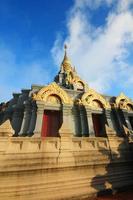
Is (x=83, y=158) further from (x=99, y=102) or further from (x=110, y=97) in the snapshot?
(x=110, y=97)

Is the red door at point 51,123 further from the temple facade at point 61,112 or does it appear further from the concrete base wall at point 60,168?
the concrete base wall at point 60,168

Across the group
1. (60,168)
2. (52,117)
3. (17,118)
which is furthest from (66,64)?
(60,168)

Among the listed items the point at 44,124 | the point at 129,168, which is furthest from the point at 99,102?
the point at 129,168

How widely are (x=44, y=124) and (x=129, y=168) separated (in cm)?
754

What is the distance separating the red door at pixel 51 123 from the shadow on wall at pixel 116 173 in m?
5.08

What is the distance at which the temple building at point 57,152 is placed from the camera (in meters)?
7.20

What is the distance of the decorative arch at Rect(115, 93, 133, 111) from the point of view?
16.4m

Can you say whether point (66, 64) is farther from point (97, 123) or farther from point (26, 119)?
point (26, 119)

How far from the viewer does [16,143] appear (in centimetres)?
805

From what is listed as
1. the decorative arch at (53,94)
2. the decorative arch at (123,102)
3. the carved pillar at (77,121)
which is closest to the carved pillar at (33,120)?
the decorative arch at (53,94)

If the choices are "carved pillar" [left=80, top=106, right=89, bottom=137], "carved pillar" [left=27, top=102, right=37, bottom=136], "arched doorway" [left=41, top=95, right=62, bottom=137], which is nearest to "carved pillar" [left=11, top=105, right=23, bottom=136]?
"carved pillar" [left=27, top=102, right=37, bottom=136]

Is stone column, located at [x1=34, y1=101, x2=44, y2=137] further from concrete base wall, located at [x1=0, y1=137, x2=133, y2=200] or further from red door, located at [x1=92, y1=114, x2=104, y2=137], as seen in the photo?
red door, located at [x1=92, y1=114, x2=104, y2=137]

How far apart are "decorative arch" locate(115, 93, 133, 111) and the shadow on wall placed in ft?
21.7

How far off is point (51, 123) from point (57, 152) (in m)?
5.35
